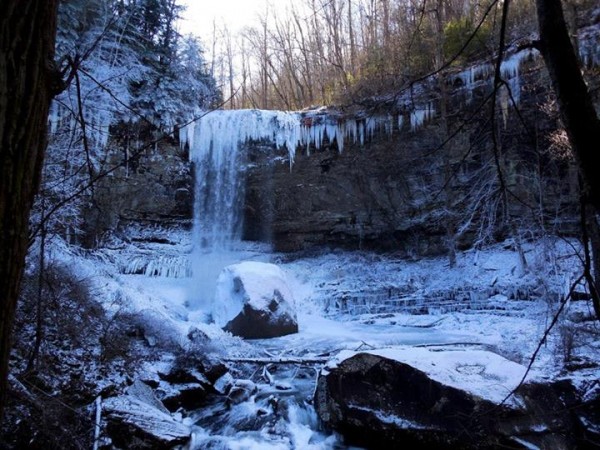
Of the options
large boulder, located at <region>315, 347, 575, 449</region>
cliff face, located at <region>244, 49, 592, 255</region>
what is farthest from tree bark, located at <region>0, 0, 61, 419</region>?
cliff face, located at <region>244, 49, 592, 255</region>

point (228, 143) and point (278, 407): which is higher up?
point (228, 143)

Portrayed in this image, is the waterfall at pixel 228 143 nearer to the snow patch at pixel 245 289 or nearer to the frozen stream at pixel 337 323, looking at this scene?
the frozen stream at pixel 337 323

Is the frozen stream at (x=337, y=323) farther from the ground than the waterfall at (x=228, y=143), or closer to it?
closer to it

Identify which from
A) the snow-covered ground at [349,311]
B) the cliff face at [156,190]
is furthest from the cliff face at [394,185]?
the cliff face at [156,190]

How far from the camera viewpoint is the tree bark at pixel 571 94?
5.23 feet

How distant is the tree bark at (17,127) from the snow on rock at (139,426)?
347 cm

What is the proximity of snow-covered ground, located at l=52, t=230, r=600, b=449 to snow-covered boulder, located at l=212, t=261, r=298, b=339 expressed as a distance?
0.50 metres

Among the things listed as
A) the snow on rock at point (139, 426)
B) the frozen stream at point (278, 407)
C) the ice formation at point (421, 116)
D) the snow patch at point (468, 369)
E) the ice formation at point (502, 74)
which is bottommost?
the frozen stream at point (278, 407)

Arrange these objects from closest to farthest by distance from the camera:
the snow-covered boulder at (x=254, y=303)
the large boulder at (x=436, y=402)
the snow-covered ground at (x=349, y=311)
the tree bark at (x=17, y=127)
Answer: the tree bark at (x=17, y=127), the large boulder at (x=436, y=402), the snow-covered ground at (x=349, y=311), the snow-covered boulder at (x=254, y=303)

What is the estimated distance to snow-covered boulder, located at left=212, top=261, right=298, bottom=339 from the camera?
386 inches

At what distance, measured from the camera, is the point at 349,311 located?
513 inches

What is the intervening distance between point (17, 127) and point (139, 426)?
3919 millimetres

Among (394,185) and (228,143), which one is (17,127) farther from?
(394,185)

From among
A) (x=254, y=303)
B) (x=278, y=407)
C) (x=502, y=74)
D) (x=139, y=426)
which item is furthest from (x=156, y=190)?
(x=139, y=426)
